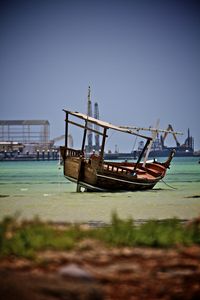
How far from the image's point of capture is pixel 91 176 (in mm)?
29859

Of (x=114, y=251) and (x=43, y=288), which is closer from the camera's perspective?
(x=43, y=288)

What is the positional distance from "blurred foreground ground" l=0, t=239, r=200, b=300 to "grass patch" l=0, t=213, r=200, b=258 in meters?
0.23

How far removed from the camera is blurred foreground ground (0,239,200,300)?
19.3 feet

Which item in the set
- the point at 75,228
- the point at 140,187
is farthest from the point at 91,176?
the point at 75,228

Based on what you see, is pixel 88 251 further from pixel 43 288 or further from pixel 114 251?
pixel 43 288

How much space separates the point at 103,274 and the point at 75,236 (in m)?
2.13

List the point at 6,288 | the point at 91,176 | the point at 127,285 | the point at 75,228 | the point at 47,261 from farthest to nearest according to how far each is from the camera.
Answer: the point at 91,176 < the point at 75,228 < the point at 47,261 < the point at 127,285 < the point at 6,288

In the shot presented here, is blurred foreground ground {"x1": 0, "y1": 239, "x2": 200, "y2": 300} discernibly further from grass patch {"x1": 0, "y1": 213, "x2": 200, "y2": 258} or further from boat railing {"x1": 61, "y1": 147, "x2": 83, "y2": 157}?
boat railing {"x1": 61, "y1": 147, "x2": 83, "y2": 157}

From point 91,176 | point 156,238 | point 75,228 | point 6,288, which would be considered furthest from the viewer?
point 91,176

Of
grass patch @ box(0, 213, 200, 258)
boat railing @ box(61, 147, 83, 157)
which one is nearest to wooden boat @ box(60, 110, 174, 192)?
boat railing @ box(61, 147, 83, 157)

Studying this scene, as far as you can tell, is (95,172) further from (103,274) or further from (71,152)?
(103,274)

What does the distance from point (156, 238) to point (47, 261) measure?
2.16m

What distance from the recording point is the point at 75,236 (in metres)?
8.91

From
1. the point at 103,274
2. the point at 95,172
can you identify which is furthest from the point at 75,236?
the point at 95,172
